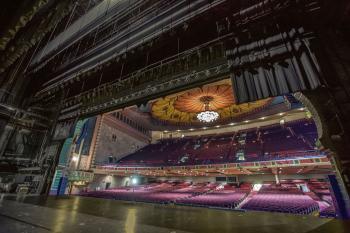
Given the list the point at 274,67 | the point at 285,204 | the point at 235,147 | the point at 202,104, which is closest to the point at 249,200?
the point at 285,204

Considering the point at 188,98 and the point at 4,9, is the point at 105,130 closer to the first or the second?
the point at 188,98

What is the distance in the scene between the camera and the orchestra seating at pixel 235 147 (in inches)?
502

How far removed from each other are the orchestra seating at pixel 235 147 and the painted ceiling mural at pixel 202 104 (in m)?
2.96

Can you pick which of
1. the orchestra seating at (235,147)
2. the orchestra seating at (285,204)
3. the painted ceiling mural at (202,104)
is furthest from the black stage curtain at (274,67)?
the orchestra seating at (235,147)

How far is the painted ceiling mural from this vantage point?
1250cm

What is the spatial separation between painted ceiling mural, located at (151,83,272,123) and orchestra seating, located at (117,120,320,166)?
117 inches

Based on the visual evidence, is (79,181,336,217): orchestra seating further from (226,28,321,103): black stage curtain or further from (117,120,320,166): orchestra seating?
(226,28,321,103): black stage curtain

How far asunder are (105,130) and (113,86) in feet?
42.3

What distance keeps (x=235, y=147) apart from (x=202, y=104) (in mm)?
5575

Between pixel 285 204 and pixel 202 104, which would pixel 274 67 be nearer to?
pixel 285 204

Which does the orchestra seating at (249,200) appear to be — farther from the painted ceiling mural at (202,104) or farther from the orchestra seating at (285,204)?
the painted ceiling mural at (202,104)

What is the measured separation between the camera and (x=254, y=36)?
293cm

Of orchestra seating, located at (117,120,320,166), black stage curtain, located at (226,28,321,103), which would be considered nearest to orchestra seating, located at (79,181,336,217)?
orchestra seating, located at (117,120,320,166)

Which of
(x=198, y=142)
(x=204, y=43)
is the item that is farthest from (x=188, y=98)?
(x=204, y=43)
